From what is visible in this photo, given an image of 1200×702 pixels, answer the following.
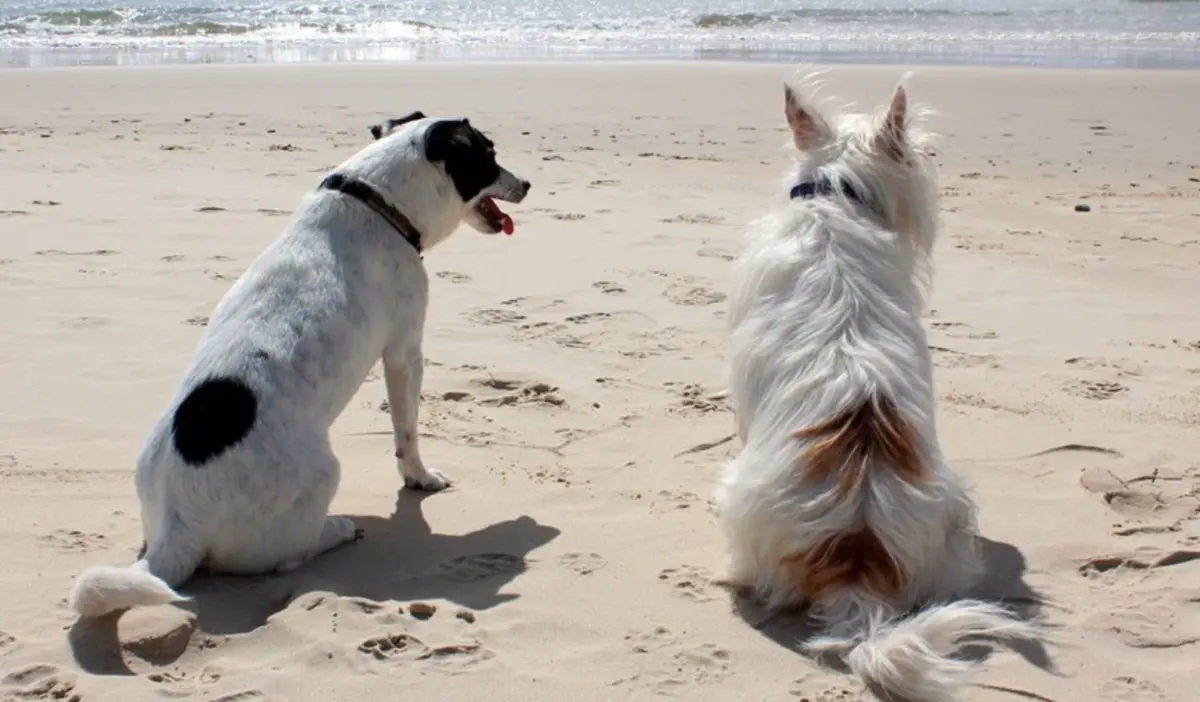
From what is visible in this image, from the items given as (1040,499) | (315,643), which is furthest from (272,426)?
(1040,499)

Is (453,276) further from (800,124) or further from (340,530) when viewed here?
(800,124)

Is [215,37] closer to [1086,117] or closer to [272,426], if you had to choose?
[1086,117]

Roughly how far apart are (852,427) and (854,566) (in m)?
0.39

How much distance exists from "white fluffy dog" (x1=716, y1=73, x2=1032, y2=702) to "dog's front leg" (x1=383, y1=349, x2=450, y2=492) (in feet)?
3.92

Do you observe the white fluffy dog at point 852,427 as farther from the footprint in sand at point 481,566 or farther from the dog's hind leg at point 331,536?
the dog's hind leg at point 331,536

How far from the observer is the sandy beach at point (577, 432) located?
129 inches

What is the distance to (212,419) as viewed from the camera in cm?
363

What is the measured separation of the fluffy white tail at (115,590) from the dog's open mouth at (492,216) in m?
2.03

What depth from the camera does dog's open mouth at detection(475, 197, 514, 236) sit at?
4.78 metres

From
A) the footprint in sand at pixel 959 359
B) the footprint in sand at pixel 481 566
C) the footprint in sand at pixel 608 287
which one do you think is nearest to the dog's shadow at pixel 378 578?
the footprint in sand at pixel 481 566

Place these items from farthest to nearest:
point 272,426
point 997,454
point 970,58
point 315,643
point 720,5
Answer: point 720,5 < point 970,58 < point 997,454 < point 272,426 < point 315,643

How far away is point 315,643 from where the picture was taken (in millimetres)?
A: 3309

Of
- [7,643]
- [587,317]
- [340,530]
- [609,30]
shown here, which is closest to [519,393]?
[587,317]

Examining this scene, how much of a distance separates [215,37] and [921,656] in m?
22.1
